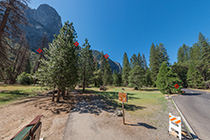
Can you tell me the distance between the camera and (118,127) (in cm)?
476

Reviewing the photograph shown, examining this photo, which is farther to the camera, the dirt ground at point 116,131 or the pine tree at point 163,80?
the pine tree at point 163,80

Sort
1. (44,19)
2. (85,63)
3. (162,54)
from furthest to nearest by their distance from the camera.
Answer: (44,19) < (162,54) < (85,63)

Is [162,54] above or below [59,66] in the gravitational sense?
above

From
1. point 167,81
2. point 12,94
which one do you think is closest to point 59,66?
point 12,94

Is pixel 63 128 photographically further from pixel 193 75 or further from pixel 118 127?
pixel 193 75

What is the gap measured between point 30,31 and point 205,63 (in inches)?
6174

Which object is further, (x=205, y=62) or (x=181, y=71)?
(x=181, y=71)

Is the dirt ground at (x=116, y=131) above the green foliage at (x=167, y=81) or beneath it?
beneath

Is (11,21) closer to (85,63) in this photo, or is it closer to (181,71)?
(85,63)

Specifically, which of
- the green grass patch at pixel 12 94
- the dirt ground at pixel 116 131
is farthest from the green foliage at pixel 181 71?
the green grass patch at pixel 12 94

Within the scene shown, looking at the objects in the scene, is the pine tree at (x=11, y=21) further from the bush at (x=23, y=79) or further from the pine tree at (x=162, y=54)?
the pine tree at (x=162, y=54)

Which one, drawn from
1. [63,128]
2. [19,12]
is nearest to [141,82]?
[63,128]

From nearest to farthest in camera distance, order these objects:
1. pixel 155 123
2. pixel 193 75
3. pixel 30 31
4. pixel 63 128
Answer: pixel 63 128
pixel 155 123
pixel 193 75
pixel 30 31

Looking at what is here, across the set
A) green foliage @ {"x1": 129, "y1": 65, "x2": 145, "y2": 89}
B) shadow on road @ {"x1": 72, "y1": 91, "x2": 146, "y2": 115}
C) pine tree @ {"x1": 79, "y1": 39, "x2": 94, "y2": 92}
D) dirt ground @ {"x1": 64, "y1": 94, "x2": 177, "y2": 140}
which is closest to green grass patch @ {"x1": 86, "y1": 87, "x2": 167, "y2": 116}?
shadow on road @ {"x1": 72, "y1": 91, "x2": 146, "y2": 115}
